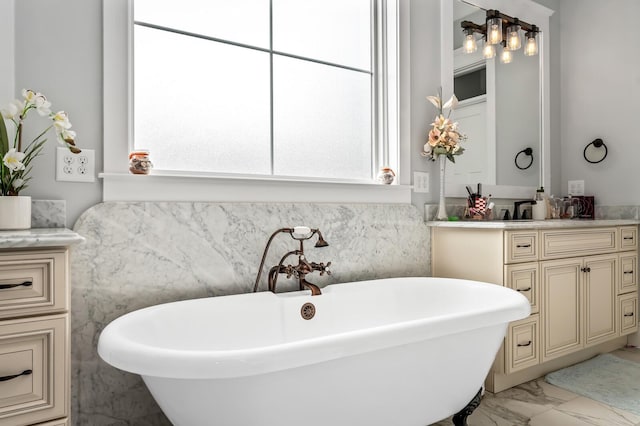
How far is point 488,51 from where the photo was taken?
2977 mm

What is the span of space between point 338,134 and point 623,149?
217 centimetres

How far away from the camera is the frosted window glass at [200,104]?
1.92m

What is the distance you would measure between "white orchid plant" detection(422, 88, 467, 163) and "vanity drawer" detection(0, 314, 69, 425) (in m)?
2.01

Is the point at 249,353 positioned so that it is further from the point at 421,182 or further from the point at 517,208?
the point at 517,208

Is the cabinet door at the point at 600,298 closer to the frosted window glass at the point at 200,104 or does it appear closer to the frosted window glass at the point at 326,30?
the frosted window glass at the point at 326,30

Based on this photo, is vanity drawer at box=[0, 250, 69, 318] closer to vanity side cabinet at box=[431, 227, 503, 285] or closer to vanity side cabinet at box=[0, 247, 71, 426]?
vanity side cabinet at box=[0, 247, 71, 426]

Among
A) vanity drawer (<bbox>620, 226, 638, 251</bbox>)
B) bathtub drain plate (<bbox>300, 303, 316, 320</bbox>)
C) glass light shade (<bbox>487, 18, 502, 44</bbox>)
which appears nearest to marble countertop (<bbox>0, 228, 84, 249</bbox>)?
bathtub drain plate (<bbox>300, 303, 316, 320</bbox>)

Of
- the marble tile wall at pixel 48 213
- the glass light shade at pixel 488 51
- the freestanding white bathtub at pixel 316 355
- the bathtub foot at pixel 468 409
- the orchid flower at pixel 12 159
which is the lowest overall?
the bathtub foot at pixel 468 409

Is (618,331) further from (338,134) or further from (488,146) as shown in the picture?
(338,134)

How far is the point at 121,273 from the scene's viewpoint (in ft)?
5.60

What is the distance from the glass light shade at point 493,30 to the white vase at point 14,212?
2867mm

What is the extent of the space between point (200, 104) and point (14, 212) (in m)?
0.93

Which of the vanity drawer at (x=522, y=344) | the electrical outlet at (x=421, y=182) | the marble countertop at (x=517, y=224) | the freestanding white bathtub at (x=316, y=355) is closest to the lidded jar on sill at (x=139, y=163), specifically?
the freestanding white bathtub at (x=316, y=355)

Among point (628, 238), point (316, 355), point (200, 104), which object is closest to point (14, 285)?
point (316, 355)
